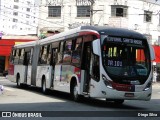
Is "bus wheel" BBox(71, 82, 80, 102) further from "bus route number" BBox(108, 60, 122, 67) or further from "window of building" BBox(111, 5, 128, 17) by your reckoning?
"window of building" BBox(111, 5, 128, 17)

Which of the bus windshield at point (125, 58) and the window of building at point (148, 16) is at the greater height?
the window of building at point (148, 16)

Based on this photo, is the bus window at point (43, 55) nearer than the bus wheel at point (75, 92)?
No

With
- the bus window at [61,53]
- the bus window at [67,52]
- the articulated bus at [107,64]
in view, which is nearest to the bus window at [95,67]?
the articulated bus at [107,64]

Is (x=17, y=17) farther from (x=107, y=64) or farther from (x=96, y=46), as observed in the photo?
(x=107, y=64)

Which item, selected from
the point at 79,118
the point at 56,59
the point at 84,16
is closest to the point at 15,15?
the point at 84,16

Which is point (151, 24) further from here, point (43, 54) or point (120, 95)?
point (120, 95)

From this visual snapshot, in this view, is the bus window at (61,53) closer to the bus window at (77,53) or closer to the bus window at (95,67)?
the bus window at (77,53)

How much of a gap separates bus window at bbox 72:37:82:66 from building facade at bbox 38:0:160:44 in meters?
31.6

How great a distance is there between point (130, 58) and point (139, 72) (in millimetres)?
667

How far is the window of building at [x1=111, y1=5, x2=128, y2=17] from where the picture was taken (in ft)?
174

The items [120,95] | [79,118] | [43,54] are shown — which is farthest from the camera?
[43,54]

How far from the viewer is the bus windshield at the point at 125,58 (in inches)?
687

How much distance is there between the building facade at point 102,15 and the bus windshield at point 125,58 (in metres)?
33.1

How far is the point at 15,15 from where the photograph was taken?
133m
